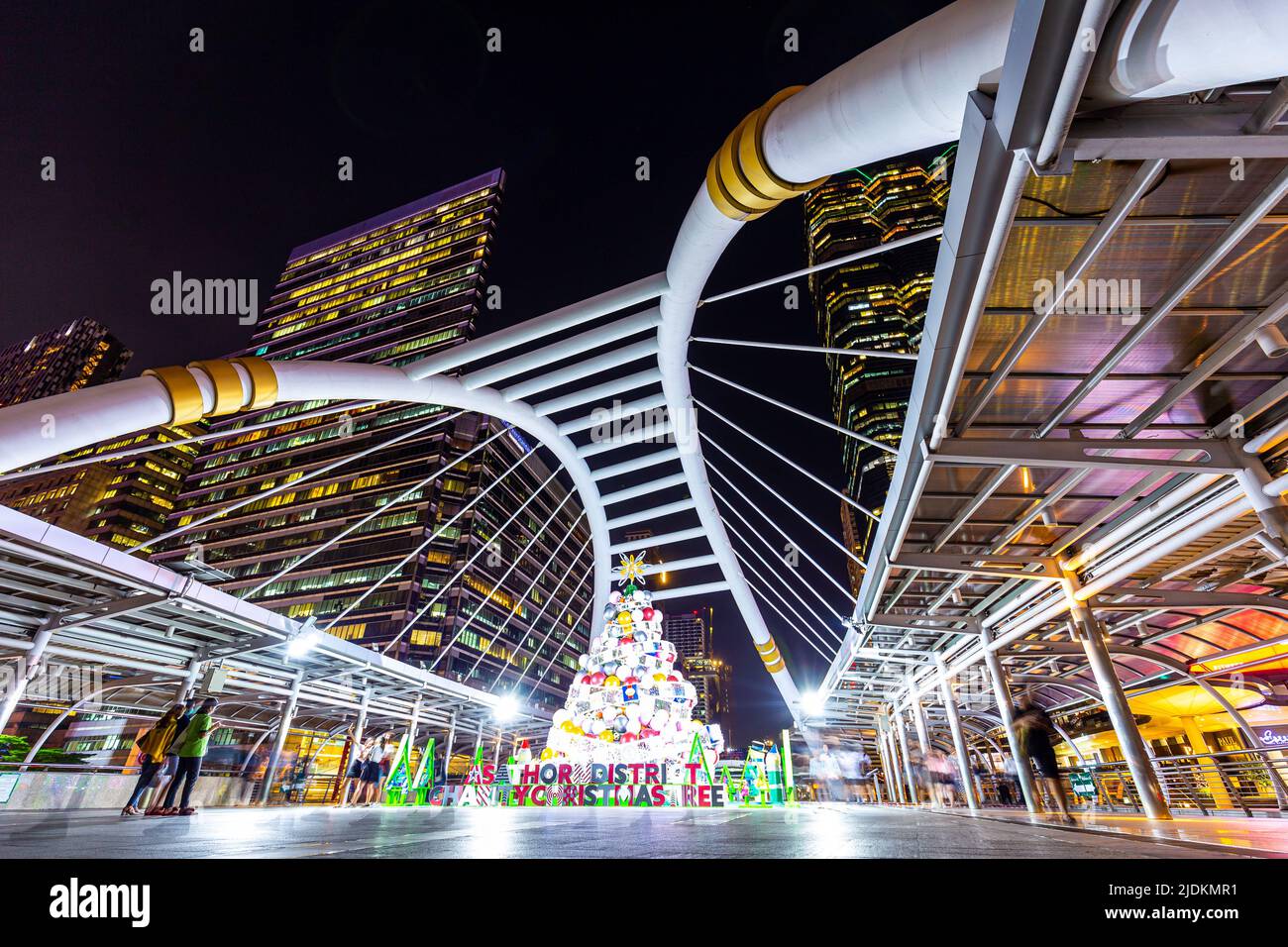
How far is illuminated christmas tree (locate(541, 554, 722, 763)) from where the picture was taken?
17.3 metres

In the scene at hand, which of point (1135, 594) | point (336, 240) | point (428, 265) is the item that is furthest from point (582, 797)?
point (336, 240)

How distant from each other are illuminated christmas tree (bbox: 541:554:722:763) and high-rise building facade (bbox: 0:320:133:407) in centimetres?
15878

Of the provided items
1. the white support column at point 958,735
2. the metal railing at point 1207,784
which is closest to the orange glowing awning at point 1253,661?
the metal railing at point 1207,784

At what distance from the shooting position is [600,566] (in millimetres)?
27250

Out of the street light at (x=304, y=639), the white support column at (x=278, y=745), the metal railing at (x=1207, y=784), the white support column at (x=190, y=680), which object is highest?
the street light at (x=304, y=639)

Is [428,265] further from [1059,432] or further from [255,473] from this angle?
[1059,432]

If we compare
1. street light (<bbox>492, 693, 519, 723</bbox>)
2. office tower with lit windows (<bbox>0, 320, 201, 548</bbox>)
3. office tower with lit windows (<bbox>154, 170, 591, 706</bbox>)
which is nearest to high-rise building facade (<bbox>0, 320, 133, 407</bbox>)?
office tower with lit windows (<bbox>0, 320, 201, 548</bbox>)

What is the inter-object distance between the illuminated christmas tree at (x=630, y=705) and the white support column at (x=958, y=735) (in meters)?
6.86

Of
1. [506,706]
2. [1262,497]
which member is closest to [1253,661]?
[1262,497]

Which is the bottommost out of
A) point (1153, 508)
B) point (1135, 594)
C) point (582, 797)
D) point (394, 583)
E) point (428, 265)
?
point (582, 797)

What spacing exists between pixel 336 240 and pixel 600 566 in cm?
11194

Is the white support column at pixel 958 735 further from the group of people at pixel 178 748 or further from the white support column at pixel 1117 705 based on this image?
the group of people at pixel 178 748

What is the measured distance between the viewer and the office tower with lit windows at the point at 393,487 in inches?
2776

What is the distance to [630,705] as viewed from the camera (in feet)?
57.1
